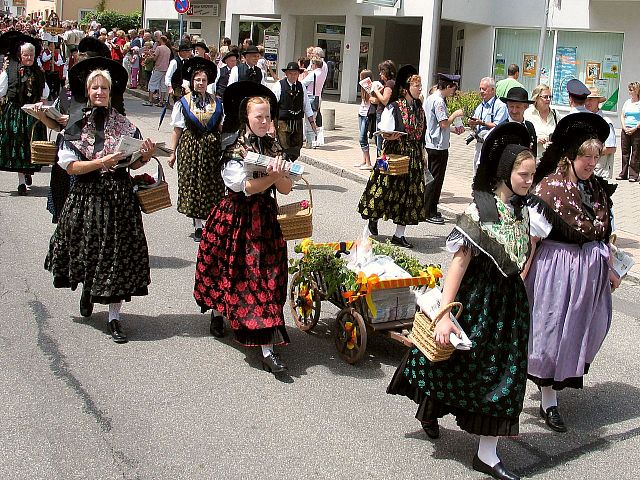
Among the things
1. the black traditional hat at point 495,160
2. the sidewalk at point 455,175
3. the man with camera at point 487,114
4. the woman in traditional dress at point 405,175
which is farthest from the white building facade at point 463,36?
the black traditional hat at point 495,160

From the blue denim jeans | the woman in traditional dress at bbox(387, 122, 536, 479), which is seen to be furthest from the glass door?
the woman in traditional dress at bbox(387, 122, 536, 479)

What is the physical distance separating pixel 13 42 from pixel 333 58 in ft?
65.7

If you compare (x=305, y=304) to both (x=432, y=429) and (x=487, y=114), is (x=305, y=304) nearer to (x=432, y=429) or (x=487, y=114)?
(x=432, y=429)

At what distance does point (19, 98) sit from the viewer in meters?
11.1

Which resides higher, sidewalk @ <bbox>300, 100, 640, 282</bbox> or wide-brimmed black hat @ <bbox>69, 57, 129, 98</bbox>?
wide-brimmed black hat @ <bbox>69, 57, 129, 98</bbox>

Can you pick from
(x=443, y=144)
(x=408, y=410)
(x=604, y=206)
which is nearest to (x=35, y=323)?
(x=408, y=410)

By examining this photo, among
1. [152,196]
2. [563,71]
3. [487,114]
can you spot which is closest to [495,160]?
[152,196]

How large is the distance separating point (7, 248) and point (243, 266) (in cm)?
A: 393

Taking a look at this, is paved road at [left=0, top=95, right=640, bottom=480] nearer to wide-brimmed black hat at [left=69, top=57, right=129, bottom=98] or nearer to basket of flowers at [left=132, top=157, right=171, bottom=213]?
basket of flowers at [left=132, top=157, right=171, bottom=213]

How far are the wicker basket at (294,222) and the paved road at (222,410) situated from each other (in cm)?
91

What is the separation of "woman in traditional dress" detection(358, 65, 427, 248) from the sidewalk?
6.65 feet

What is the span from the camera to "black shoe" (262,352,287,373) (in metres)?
5.65

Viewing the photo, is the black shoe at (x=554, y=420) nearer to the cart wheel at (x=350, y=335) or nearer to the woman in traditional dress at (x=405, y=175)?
the cart wheel at (x=350, y=335)

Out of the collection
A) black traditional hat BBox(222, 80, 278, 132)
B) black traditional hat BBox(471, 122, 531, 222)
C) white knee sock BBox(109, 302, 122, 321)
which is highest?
black traditional hat BBox(222, 80, 278, 132)
